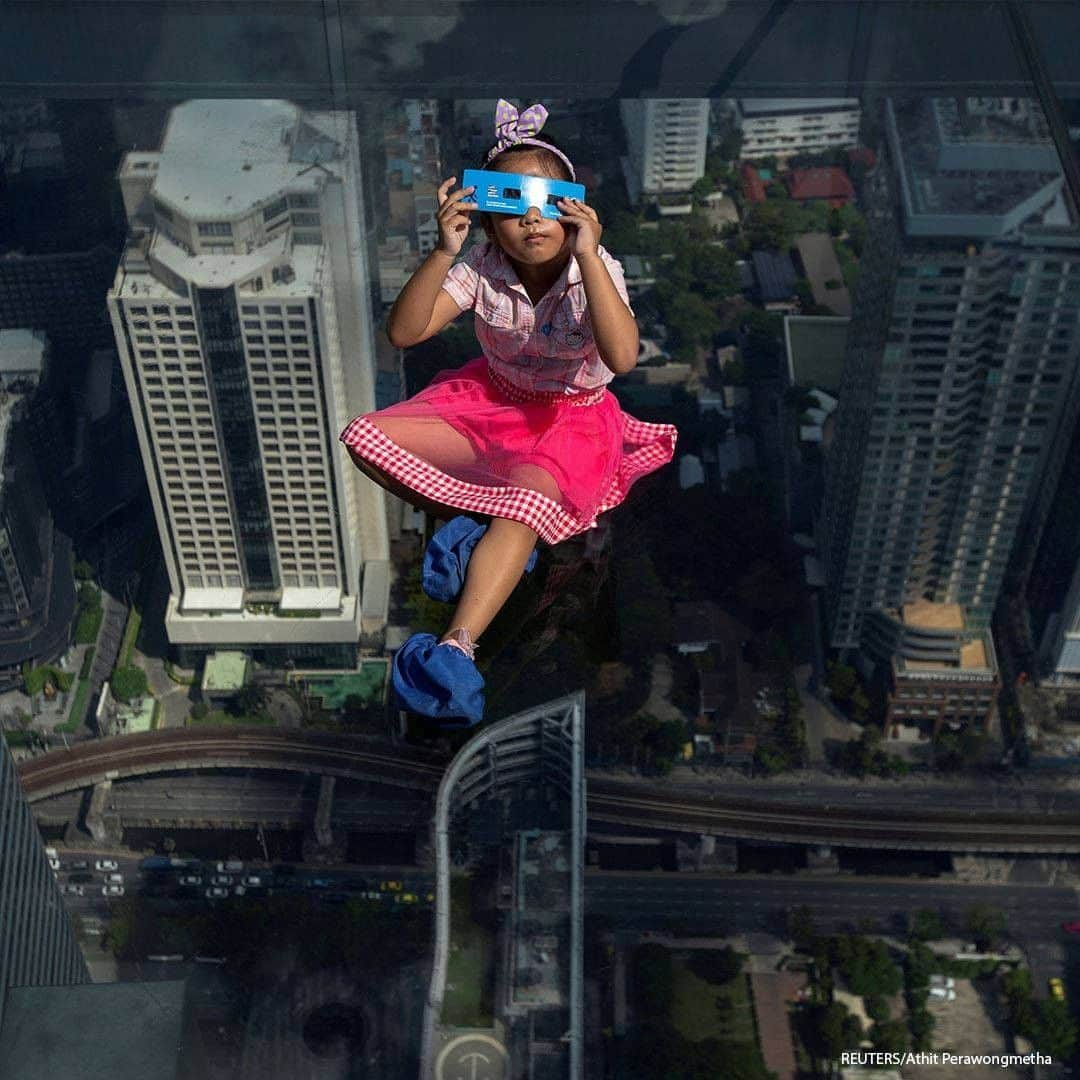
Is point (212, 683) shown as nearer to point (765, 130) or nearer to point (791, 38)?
point (765, 130)

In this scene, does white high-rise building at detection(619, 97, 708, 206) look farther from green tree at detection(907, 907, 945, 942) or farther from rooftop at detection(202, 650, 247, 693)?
green tree at detection(907, 907, 945, 942)

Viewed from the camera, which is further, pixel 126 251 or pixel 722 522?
pixel 722 522

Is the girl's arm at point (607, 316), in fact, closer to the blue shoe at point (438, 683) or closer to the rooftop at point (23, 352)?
the blue shoe at point (438, 683)

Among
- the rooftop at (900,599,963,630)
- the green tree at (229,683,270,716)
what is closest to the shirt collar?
the rooftop at (900,599,963,630)

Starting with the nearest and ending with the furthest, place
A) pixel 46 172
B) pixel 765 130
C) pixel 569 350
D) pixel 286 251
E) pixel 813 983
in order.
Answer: pixel 569 350 → pixel 286 251 → pixel 46 172 → pixel 813 983 → pixel 765 130

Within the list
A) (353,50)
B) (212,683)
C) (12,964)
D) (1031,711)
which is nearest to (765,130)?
(1031,711)

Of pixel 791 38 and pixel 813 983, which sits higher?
pixel 791 38

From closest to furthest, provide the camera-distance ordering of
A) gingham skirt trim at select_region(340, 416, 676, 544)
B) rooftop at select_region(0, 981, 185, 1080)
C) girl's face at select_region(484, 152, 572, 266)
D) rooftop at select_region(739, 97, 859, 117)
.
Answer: girl's face at select_region(484, 152, 572, 266) → gingham skirt trim at select_region(340, 416, 676, 544) → rooftop at select_region(0, 981, 185, 1080) → rooftop at select_region(739, 97, 859, 117)
